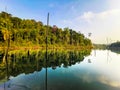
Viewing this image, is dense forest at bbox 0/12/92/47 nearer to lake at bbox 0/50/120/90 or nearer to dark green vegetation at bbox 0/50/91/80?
dark green vegetation at bbox 0/50/91/80

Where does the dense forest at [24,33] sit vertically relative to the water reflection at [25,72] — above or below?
above

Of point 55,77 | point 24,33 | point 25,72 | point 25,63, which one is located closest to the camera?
point 55,77

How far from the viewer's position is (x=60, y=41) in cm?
9212

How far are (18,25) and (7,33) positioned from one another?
17.7m

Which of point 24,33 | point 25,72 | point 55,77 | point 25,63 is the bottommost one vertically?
point 55,77

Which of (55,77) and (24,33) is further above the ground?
(24,33)

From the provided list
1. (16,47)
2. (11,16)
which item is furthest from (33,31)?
(16,47)

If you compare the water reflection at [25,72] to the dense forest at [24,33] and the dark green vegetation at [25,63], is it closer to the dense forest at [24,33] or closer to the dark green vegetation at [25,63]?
the dark green vegetation at [25,63]

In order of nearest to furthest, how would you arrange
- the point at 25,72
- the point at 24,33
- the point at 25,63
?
1. the point at 25,72
2. the point at 25,63
3. the point at 24,33

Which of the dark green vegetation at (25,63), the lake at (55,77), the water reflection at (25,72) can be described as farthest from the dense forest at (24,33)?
the lake at (55,77)

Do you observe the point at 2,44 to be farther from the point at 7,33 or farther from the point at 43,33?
the point at 43,33

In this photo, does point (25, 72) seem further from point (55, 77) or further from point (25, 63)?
point (25, 63)

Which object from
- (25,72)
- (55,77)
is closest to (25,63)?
(25,72)

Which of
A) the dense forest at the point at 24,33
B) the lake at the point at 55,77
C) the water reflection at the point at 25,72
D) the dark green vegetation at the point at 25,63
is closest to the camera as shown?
the water reflection at the point at 25,72
